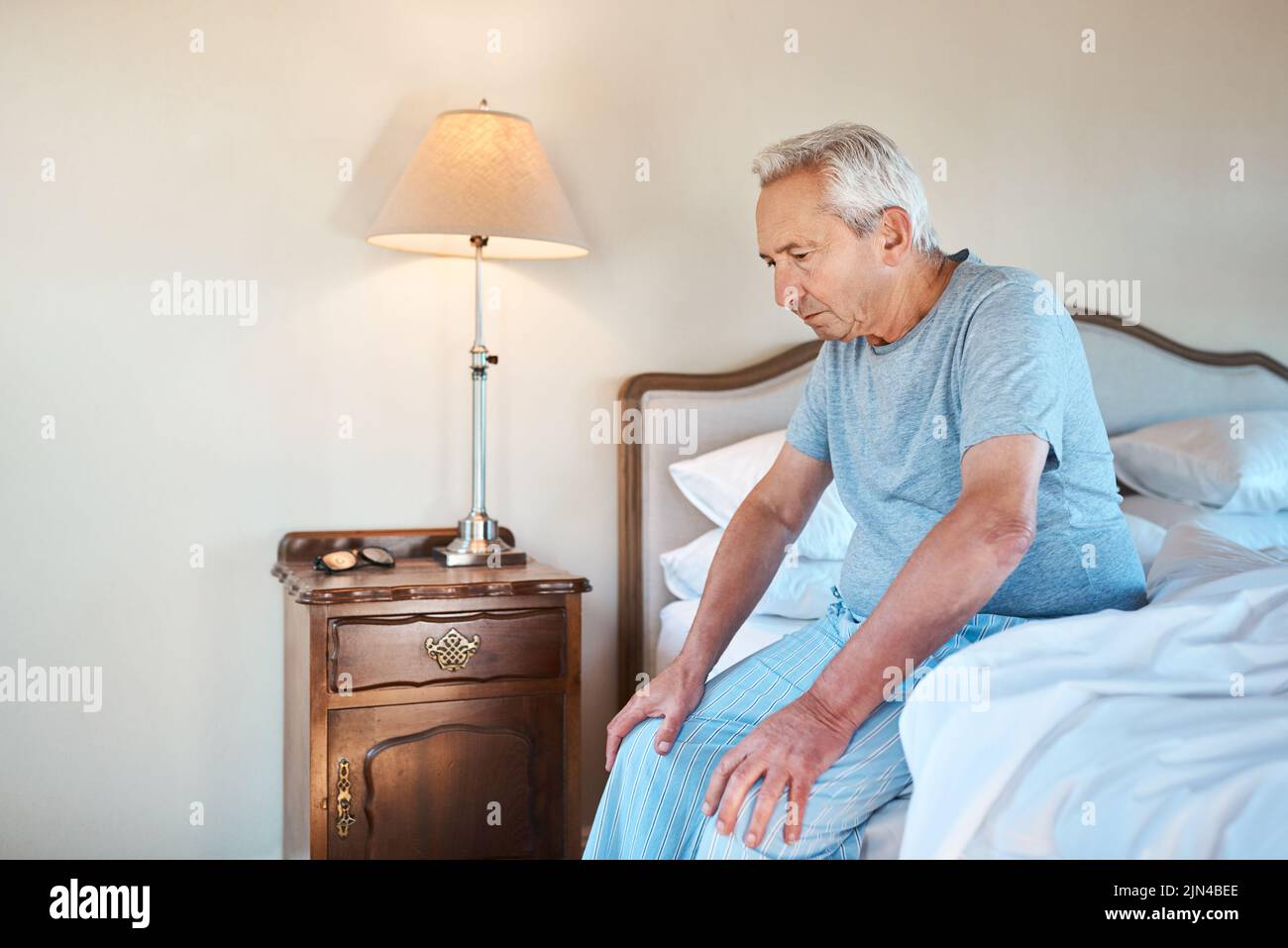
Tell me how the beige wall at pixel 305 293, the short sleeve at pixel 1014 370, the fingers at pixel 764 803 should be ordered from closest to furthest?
the fingers at pixel 764 803, the short sleeve at pixel 1014 370, the beige wall at pixel 305 293

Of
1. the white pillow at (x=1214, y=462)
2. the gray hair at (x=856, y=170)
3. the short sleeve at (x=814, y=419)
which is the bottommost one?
the white pillow at (x=1214, y=462)

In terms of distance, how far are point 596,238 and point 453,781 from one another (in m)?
1.21

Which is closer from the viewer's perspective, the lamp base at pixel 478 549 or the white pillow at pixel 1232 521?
the lamp base at pixel 478 549

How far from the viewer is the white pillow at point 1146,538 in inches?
88.0

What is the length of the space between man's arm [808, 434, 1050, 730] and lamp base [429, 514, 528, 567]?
3.75 ft

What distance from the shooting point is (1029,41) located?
2.81 metres

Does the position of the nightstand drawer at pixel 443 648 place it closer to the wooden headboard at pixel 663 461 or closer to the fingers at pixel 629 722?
the wooden headboard at pixel 663 461

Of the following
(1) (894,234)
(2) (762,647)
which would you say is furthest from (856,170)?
(2) (762,647)

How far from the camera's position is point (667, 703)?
1.41 meters

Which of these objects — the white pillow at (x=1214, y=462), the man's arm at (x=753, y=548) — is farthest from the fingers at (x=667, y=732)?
the white pillow at (x=1214, y=462)

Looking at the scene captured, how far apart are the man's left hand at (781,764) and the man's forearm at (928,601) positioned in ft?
0.06

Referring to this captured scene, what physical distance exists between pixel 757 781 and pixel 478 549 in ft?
3.90

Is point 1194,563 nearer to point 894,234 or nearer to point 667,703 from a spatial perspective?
point 894,234
